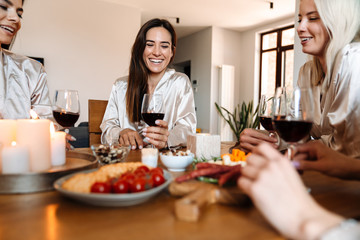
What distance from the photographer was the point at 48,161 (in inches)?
31.0

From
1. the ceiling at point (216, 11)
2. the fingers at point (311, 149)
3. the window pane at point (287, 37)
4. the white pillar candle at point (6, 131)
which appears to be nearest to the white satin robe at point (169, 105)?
the white pillar candle at point (6, 131)

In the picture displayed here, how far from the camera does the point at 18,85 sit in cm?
182

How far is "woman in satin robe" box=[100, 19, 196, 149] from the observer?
2127 mm

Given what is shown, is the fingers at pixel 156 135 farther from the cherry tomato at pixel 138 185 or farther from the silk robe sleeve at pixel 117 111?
the cherry tomato at pixel 138 185

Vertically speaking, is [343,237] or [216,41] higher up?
[216,41]

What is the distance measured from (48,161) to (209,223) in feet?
1.73

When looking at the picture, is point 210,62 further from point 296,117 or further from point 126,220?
point 126,220

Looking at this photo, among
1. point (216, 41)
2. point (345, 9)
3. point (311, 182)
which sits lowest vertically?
point (311, 182)

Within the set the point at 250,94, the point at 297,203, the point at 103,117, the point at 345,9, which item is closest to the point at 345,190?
the point at 297,203

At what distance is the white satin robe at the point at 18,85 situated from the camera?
1.77 meters

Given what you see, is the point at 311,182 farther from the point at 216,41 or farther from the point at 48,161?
the point at 216,41

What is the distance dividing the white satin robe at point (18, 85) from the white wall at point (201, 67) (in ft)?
21.6

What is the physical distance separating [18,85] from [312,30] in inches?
75.7

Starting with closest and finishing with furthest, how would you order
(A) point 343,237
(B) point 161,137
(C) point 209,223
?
1. (A) point 343,237
2. (C) point 209,223
3. (B) point 161,137
